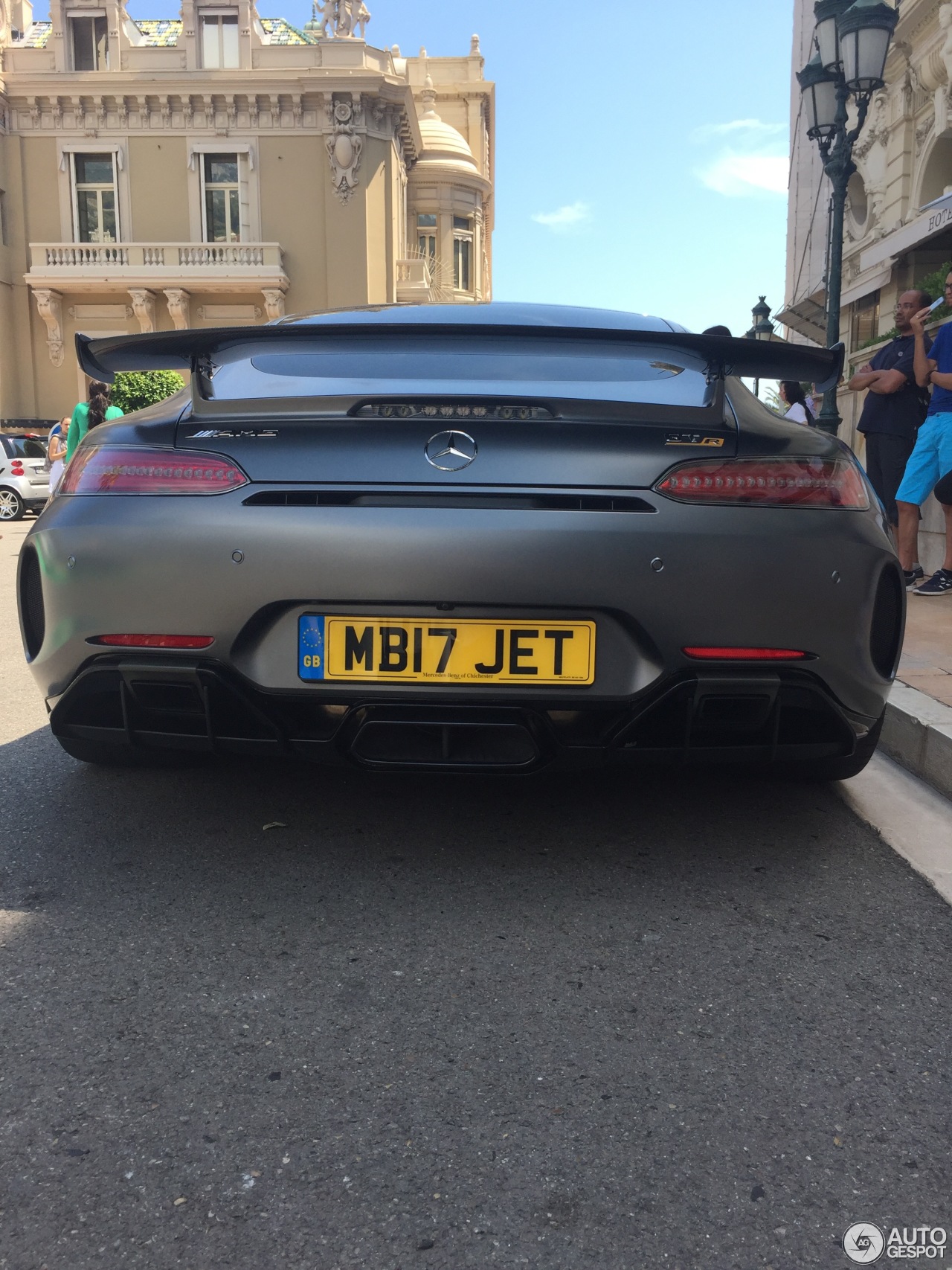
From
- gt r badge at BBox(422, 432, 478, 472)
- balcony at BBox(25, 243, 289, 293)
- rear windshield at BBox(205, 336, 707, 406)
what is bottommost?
gt r badge at BBox(422, 432, 478, 472)

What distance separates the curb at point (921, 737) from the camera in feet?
10.4

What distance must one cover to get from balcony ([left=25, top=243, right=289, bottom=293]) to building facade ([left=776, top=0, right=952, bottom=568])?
570 inches

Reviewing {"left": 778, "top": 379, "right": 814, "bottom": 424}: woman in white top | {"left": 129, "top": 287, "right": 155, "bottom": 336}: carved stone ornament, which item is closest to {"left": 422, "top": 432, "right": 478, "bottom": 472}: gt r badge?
{"left": 778, "top": 379, "right": 814, "bottom": 424}: woman in white top

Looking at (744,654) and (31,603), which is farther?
(31,603)

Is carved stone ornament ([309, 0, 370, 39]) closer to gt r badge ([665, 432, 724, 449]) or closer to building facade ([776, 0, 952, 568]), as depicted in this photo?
building facade ([776, 0, 952, 568])

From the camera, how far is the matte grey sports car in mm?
2207

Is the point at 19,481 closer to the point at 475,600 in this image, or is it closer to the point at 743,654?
the point at 475,600

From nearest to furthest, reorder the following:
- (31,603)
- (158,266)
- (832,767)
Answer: (31,603) < (832,767) < (158,266)

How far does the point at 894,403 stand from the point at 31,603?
5769 mm

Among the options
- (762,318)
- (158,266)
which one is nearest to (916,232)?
(762,318)

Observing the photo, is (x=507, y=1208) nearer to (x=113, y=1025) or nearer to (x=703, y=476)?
(x=113, y=1025)

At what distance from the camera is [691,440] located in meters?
2.29

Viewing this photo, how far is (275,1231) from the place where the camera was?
52.2 inches

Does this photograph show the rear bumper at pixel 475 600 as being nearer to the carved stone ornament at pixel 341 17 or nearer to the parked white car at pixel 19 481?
the parked white car at pixel 19 481
